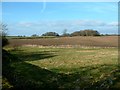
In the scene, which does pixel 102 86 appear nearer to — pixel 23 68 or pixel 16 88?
pixel 23 68

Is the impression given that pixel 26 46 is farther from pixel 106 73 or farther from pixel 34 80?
pixel 34 80

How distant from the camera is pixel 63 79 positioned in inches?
422

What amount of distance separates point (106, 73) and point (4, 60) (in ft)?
16.8

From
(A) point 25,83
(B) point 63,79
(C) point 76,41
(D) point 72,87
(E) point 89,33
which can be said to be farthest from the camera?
(E) point 89,33

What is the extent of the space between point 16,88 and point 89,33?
4924 centimetres

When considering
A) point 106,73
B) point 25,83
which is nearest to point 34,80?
point 25,83

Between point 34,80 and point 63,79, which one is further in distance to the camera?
point 63,79

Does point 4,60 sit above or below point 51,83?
above

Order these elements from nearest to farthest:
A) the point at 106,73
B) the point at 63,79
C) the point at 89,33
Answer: the point at 63,79 → the point at 106,73 → the point at 89,33

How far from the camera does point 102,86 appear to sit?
10336mm

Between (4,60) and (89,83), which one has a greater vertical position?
(4,60)

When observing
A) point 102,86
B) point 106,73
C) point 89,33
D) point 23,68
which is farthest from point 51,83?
point 89,33

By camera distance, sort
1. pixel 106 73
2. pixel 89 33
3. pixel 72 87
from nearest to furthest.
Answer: pixel 72 87
pixel 106 73
pixel 89 33

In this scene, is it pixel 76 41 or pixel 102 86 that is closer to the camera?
pixel 102 86
